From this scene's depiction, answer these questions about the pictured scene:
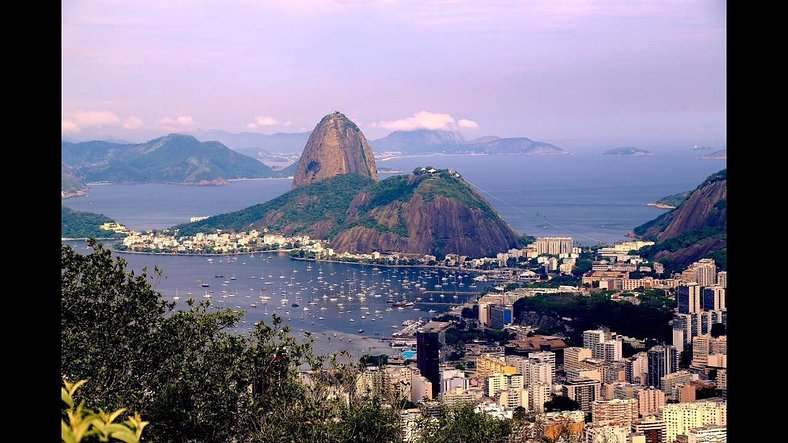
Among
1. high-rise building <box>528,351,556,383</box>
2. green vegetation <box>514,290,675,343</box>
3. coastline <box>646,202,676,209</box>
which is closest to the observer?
high-rise building <box>528,351,556,383</box>

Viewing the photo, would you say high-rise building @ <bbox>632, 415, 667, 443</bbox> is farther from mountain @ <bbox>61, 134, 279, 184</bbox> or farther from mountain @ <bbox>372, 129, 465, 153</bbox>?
mountain @ <bbox>372, 129, 465, 153</bbox>

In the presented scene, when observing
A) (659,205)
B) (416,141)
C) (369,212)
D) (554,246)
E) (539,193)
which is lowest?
(554,246)

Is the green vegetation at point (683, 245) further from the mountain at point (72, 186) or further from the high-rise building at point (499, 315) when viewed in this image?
the mountain at point (72, 186)

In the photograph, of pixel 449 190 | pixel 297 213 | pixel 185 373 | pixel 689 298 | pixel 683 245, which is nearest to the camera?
pixel 185 373

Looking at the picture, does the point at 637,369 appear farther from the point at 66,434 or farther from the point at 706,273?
the point at 66,434

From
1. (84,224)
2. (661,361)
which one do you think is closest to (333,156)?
(84,224)

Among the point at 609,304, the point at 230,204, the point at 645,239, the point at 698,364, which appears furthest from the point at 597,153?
the point at 698,364

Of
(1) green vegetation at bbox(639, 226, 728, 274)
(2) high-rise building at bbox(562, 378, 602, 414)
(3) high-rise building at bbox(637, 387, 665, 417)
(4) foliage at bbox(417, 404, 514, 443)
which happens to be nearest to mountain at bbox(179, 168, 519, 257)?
(1) green vegetation at bbox(639, 226, 728, 274)
